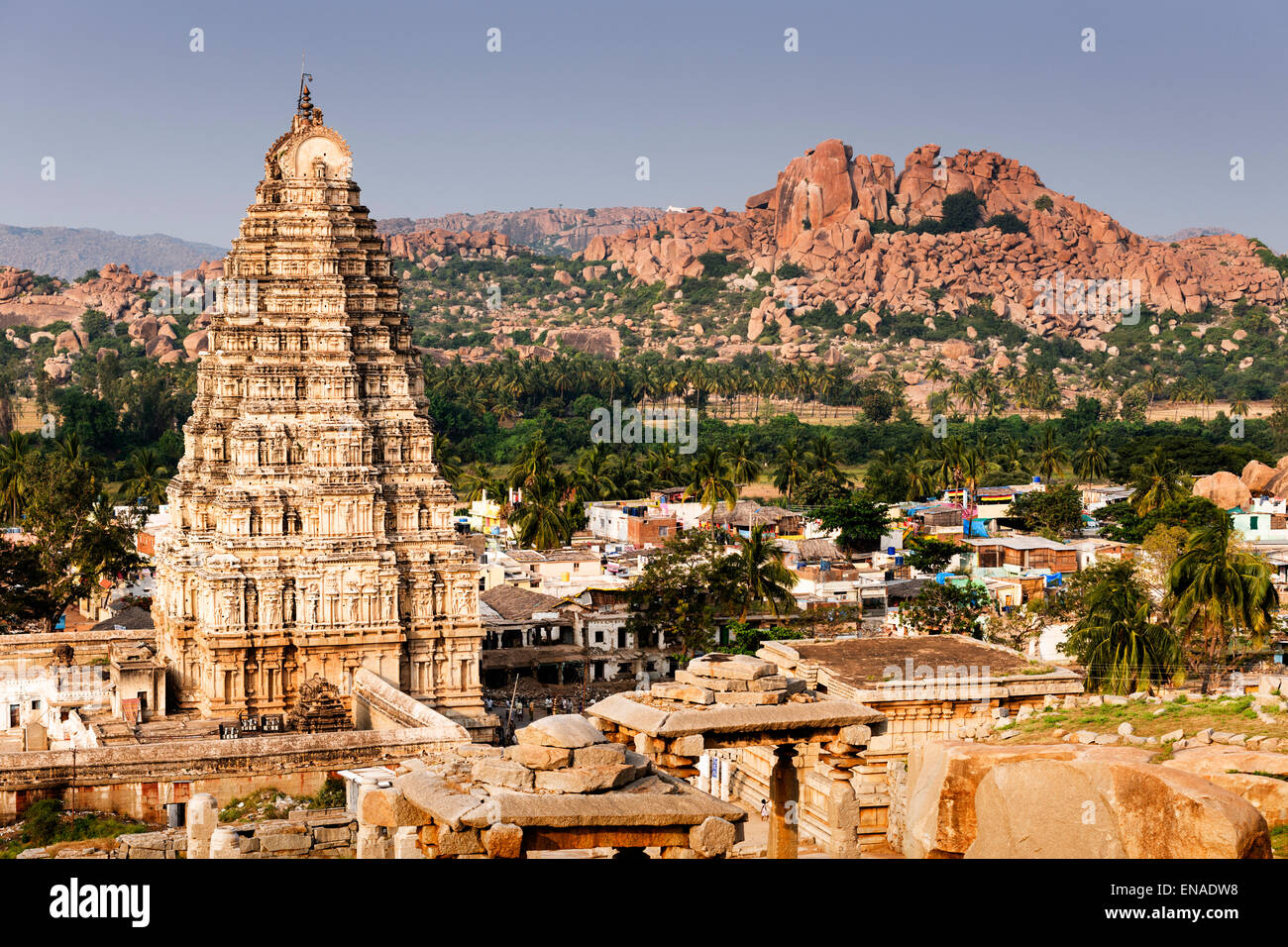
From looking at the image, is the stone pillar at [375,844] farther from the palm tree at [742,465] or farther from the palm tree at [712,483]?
the palm tree at [742,465]

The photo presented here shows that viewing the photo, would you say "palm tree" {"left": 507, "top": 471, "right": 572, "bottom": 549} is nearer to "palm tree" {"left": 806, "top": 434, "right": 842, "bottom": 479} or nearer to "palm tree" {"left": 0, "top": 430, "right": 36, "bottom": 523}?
"palm tree" {"left": 0, "top": 430, "right": 36, "bottom": 523}

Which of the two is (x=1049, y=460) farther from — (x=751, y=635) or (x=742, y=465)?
(x=751, y=635)

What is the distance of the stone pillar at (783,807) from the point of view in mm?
19703

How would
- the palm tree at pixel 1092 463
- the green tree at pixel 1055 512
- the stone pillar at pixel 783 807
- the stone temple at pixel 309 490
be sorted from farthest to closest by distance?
the palm tree at pixel 1092 463
the green tree at pixel 1055 512
the stone temple at pixel 309 490
the stone pillar at pixel 783 807

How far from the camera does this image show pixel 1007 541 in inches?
2584

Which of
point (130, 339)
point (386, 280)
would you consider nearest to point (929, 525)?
point (386, 280)

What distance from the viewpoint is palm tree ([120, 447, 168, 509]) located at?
75750 millimetres

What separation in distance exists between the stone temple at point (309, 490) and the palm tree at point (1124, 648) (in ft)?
44.4

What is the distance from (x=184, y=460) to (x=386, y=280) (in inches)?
245

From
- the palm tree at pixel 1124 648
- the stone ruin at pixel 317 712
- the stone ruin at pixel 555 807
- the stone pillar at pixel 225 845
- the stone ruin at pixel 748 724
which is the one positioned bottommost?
the stone ruin at pixel 317 712

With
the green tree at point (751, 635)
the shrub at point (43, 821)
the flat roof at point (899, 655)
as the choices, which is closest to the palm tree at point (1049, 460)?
the green tree at point (751, 635)

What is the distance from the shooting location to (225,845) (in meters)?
19.8
